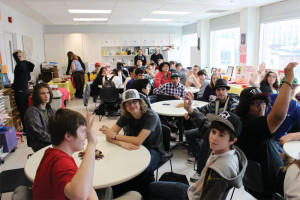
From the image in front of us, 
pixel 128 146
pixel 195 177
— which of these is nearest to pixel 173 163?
pixel 195 177

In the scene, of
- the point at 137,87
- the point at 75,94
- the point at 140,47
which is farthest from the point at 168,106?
the point at 140,47

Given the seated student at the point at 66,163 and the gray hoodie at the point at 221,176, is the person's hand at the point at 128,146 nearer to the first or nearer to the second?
the gray hoodie at the point at 221,176

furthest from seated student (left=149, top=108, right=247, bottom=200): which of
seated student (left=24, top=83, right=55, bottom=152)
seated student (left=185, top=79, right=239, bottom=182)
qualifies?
seated student (left=24, top=83, right=55, bottom=152)

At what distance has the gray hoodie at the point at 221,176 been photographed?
54.2 inches

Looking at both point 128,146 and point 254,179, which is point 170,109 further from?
point 254,179

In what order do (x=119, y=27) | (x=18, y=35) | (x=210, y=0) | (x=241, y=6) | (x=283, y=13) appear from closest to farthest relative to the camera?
1. (x=210, y=0)
2. (x=283, y=13)
3. (x=241, y=6)
4. (x=18, y=35)
5. (x=119, y=27)

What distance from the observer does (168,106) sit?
3979mm

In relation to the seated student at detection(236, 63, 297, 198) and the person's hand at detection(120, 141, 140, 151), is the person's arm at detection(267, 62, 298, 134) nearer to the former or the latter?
the seated student at detection(236, 63, 297, 198)

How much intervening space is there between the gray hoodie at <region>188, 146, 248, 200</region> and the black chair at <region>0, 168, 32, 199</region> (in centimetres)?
143

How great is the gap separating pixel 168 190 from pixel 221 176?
1.91ft

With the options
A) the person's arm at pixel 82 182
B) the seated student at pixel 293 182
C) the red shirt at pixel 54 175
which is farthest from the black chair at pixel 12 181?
the seated student at pixel 293 182

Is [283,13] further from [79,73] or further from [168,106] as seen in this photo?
[79,73]

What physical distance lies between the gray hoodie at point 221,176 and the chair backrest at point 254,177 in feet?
1.06

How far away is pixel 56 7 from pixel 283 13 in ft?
17.5
